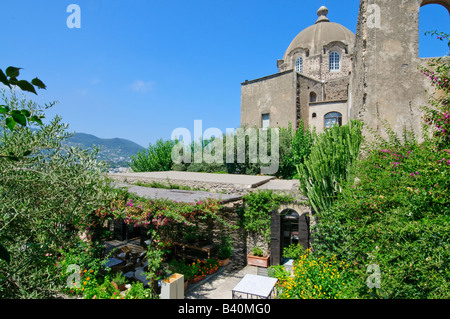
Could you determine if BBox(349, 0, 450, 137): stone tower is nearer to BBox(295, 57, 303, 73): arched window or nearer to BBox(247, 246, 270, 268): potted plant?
BBox(247, 246, 270, 268): potted plant

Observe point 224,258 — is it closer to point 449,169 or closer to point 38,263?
point 449,169

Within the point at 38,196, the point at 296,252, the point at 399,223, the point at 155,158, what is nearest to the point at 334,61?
the point at 155,158

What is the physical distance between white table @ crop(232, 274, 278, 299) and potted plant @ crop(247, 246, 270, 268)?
2.78 meters

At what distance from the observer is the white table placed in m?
6.79

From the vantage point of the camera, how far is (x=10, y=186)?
2.65 meters

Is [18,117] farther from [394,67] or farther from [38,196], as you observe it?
[394,67]

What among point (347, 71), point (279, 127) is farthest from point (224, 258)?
point (347, 71)

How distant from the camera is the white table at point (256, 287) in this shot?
6.79 meters

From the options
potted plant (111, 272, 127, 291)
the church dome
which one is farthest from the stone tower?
the church dome

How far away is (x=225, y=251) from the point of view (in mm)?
10953

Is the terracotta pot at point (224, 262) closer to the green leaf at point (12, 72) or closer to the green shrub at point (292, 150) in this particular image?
the green shrub at point (292, 150)

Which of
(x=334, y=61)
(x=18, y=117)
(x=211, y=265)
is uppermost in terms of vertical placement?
(x=334, y=61)

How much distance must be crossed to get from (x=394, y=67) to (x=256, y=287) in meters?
9.79

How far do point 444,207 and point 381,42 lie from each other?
770 cm
